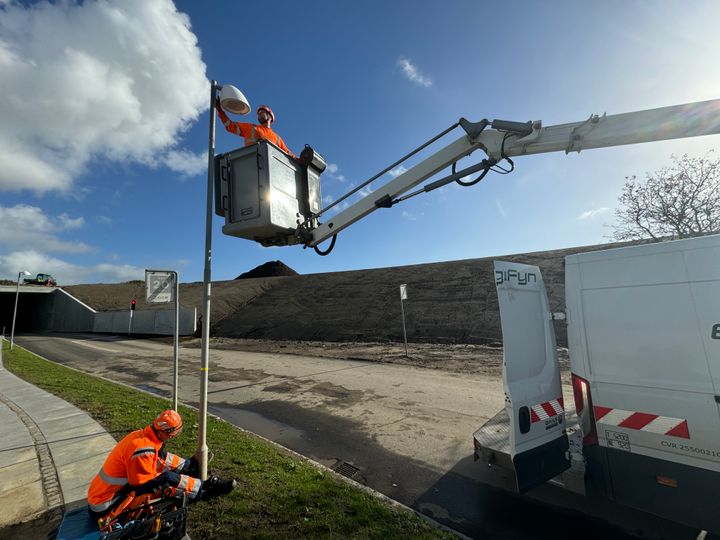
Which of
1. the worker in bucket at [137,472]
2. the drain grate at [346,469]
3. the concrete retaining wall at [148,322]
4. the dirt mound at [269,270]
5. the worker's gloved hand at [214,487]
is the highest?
the dirt mound at [269,270]

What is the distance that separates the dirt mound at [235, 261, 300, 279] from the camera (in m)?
70.1

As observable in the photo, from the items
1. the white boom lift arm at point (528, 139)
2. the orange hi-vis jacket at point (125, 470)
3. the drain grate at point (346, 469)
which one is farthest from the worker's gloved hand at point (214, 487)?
the white boom lift arm at point (528, 139)

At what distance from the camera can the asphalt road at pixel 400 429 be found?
3.61 m

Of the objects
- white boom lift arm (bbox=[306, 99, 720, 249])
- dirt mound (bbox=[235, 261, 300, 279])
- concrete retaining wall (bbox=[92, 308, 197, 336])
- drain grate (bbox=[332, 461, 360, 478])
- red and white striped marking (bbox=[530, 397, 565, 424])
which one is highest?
dirt mound (bbox=[235, 261, 300, 279])

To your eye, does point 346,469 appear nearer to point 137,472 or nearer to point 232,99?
point 137,472

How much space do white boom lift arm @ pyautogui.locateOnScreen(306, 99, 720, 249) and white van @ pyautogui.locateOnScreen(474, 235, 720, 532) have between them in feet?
5.15

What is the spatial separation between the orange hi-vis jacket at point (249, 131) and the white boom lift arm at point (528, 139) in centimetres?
116

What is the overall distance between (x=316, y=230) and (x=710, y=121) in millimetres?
4581

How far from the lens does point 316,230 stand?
4621 millimetres

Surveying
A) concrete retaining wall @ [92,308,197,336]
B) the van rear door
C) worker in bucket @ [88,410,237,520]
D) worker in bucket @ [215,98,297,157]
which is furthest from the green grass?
concrete retaining wall @ [92,308,197,336]

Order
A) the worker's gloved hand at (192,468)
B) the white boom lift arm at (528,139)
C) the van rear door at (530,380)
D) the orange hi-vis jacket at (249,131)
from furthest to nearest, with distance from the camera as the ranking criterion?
1. the orange hi-vis jacket at (249,131)
2. the worker's gloved hand at (192,468)
3. the white boom lift arm at (528,139)
4. the van rear door at (530,380)

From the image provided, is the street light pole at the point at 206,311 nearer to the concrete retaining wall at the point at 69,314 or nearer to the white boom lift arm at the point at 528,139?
the white boom lift arm at the point at 528,139

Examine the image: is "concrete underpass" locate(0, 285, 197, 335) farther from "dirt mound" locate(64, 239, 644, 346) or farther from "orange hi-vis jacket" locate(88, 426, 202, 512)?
"orange hi-vis jacket" locate(88, 426, 202, 512)

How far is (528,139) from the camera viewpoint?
13.6 ft
